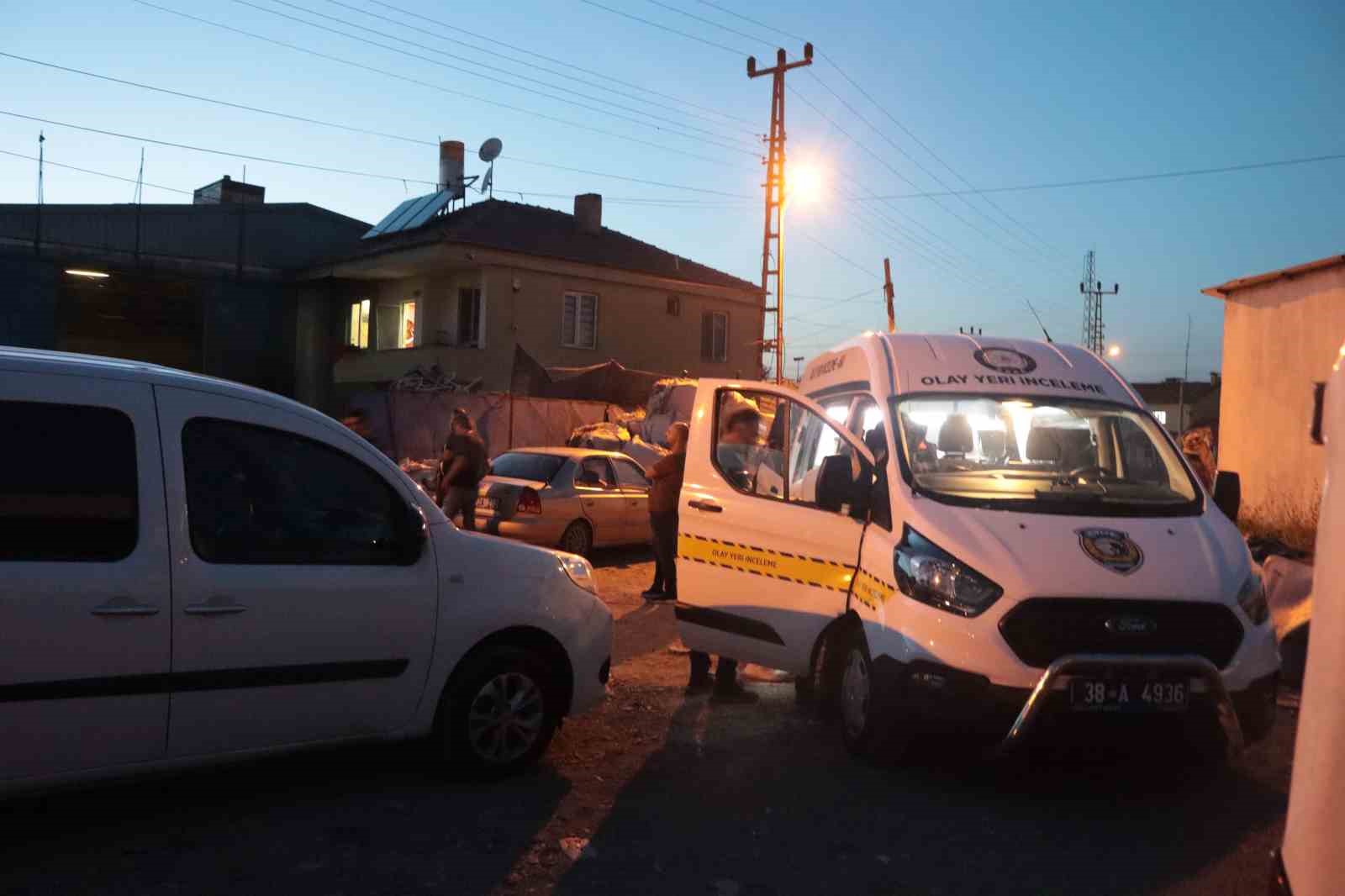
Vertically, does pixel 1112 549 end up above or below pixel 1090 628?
above

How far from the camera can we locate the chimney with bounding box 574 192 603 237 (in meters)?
35.0

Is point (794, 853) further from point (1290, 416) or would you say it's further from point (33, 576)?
point (1290, 416)

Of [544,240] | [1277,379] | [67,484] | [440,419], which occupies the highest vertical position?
[544,240]

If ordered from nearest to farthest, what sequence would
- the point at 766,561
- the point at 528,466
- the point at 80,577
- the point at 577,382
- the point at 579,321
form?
the point at 80,577 < the point at 766,561 < the point at 528,466 < the point at 577,382 < the point at 579,321

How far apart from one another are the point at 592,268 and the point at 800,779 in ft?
85.4

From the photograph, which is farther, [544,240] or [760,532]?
[544,240]

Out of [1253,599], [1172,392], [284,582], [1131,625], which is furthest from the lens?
[1172,392]

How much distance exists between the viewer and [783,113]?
2898cm

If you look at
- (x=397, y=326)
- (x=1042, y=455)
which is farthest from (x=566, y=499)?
(x=397, y=326)

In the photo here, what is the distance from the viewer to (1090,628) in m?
5.27

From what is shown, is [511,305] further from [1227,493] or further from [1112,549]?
[1112,549]

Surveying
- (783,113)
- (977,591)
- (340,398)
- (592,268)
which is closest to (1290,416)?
(977,591)

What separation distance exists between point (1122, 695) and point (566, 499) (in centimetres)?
933

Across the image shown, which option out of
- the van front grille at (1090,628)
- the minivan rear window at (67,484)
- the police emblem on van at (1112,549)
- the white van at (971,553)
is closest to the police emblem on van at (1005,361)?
the white van at (971,553)
